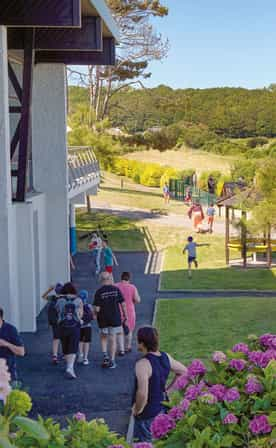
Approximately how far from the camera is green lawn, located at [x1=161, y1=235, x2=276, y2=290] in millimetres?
21266

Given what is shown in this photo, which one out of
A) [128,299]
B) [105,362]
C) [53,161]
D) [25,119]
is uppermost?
[25,119]

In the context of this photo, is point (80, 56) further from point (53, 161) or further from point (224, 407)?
point (224, 407)

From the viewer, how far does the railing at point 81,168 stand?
841 inches

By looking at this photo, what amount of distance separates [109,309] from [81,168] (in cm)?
1322

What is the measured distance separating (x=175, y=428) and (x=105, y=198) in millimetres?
41836

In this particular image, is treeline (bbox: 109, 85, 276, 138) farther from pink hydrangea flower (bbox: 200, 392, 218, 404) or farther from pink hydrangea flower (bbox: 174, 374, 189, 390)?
pink hydrangea flower (bbox: 200, 392, 218, 404)

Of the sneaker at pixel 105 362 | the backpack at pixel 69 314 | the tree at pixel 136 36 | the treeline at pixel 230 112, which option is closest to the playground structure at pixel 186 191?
the tree at pixel 136 36

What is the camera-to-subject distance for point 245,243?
24641 mm

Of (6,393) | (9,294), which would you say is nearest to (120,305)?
(9,294)

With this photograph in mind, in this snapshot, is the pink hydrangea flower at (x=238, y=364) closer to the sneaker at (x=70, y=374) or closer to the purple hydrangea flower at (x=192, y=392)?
the purple hydrangea flower at (x=192, y=392)

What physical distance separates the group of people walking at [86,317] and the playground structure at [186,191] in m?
31.1

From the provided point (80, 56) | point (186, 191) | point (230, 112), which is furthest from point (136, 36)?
point (230, 112)

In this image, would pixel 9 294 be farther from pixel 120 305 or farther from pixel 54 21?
pixel 54 21

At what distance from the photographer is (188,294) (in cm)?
2000
